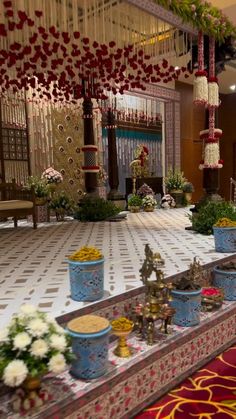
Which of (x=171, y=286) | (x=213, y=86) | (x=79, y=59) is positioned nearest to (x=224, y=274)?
(x=171, y=286)

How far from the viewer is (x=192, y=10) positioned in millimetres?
4578

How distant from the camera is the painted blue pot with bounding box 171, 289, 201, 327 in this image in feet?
8.88

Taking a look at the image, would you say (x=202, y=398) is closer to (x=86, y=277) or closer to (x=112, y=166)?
(x=86, y=277)

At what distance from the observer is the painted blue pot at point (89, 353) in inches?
78.0

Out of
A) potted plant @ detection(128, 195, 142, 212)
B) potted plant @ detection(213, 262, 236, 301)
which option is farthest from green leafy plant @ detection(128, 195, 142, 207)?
potted plant @ detection(213, 262, 236, 301)

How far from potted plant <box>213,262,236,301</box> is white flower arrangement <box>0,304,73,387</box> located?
1.93m

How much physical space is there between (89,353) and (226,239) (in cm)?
232

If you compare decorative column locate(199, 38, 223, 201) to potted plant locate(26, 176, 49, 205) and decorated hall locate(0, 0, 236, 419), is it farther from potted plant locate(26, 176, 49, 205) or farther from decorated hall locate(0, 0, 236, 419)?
potted plant locate(26, 176, 49, 205)

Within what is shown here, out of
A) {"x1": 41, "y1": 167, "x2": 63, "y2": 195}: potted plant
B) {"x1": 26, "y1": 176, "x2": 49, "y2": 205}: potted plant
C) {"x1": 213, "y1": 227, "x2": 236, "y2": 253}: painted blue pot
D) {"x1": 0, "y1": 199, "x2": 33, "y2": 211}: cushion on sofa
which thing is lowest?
{"x1": 213, "y1": 227, "x2": 236, "y2": 253}: painted blue pot

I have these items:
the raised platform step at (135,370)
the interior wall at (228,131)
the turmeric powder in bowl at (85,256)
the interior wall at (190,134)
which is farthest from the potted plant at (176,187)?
the turmeric powder in bowl at (85,256)

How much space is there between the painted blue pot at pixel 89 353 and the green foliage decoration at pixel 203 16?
150 inches

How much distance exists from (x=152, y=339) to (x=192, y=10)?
399 cm

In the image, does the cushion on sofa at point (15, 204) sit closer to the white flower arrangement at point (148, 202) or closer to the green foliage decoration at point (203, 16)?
the white flower arrangement at point (148, 202)

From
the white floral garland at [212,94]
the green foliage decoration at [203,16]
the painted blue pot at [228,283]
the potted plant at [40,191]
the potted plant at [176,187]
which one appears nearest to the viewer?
the painted blue pot at [228,283]
